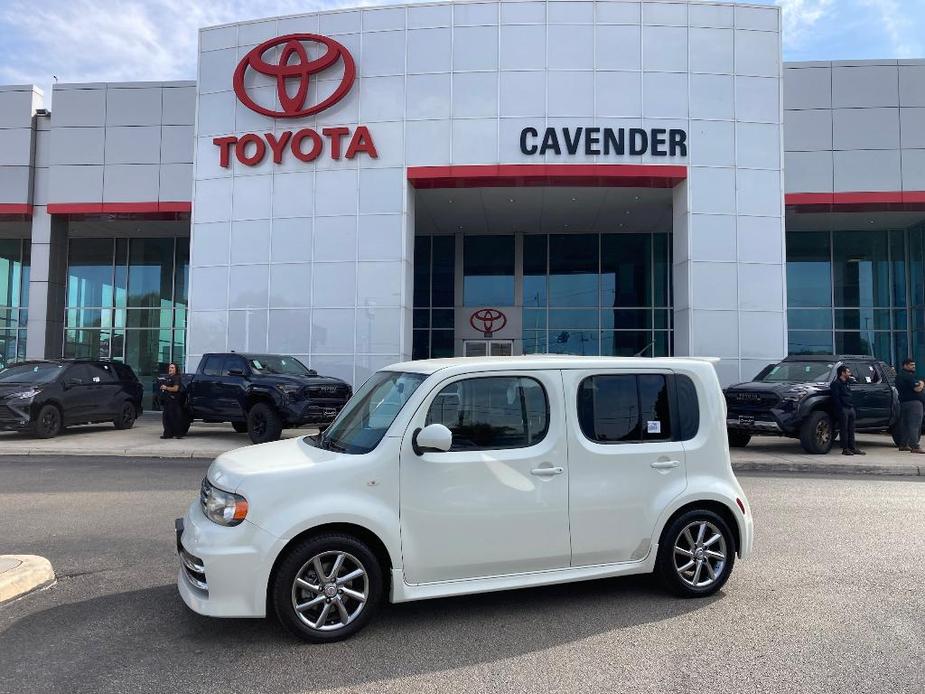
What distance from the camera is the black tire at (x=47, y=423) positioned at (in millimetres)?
14420

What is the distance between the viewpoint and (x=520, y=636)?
4.13m

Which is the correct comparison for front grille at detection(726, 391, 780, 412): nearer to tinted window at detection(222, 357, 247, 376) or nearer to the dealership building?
the dealership building

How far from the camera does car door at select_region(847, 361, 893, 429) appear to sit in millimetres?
13773

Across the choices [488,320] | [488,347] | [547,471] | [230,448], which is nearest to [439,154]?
[488,320]

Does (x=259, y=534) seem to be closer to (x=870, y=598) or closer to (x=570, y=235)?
(x=870, y=598)

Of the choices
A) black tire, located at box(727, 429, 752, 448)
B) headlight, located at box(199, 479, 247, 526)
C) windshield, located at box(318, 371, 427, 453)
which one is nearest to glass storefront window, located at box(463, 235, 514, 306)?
black tire, located at box(727, 429, 752, 448)

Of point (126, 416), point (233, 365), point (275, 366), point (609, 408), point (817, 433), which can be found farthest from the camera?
point (126, 416)

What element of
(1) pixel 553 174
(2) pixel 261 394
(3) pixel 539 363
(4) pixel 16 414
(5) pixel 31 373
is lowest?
(4) pixel 16 414

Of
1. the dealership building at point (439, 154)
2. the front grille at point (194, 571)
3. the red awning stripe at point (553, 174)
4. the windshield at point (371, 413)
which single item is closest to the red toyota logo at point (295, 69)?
the dealership building at point (439, 154)

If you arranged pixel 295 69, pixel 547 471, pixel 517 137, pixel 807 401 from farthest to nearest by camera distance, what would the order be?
pixel 295 69 → pixel 517 137 → pixel 807 401 → pixel 547 471

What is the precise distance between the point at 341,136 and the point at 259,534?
1711 centimetres

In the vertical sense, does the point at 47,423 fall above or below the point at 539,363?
below

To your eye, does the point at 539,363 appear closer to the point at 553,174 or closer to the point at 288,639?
Result: the point at 288,639

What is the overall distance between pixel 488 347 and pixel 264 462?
21.9 metres
